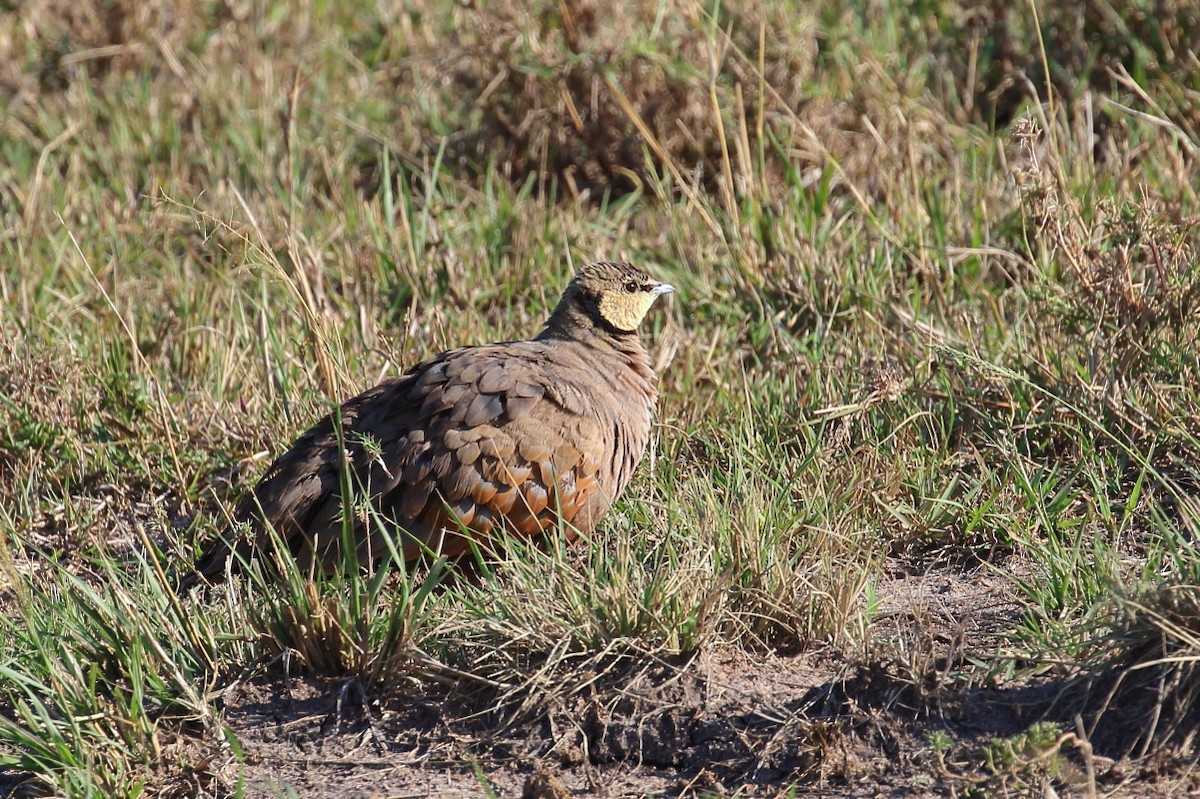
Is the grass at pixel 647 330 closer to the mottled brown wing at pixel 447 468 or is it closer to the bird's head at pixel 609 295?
the mottled brown wing at pixel 447 468

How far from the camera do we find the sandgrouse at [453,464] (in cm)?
409

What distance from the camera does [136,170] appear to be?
23.3 feet

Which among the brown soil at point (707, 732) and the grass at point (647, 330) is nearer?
the brown soil at point (707, 732)

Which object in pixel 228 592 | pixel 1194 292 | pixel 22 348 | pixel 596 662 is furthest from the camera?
pixel 22 348

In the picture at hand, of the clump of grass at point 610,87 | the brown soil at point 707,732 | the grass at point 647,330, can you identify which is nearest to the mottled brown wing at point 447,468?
the grass at point 647,330

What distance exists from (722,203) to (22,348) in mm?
3107

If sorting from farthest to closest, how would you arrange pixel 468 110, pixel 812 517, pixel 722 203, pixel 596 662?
pixel 468 110 < pixel 722 203 < pixel 812 517 < pixel 596 662

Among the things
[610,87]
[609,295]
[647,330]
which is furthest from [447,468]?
[610,87]

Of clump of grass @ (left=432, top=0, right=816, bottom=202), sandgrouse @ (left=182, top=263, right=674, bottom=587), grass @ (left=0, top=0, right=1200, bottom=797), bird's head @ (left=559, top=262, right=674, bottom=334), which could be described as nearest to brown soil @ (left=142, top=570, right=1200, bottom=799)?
grass @ (left=0, top=0, right=1200, bottom=797)

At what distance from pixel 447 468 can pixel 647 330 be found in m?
1.88

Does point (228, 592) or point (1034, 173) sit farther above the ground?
point (1034, 173)

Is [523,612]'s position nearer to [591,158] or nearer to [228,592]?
[228,592]

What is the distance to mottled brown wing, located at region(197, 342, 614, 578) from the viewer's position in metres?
4.09

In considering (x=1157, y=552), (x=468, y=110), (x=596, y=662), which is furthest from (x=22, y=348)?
(x=1157, y=552)
